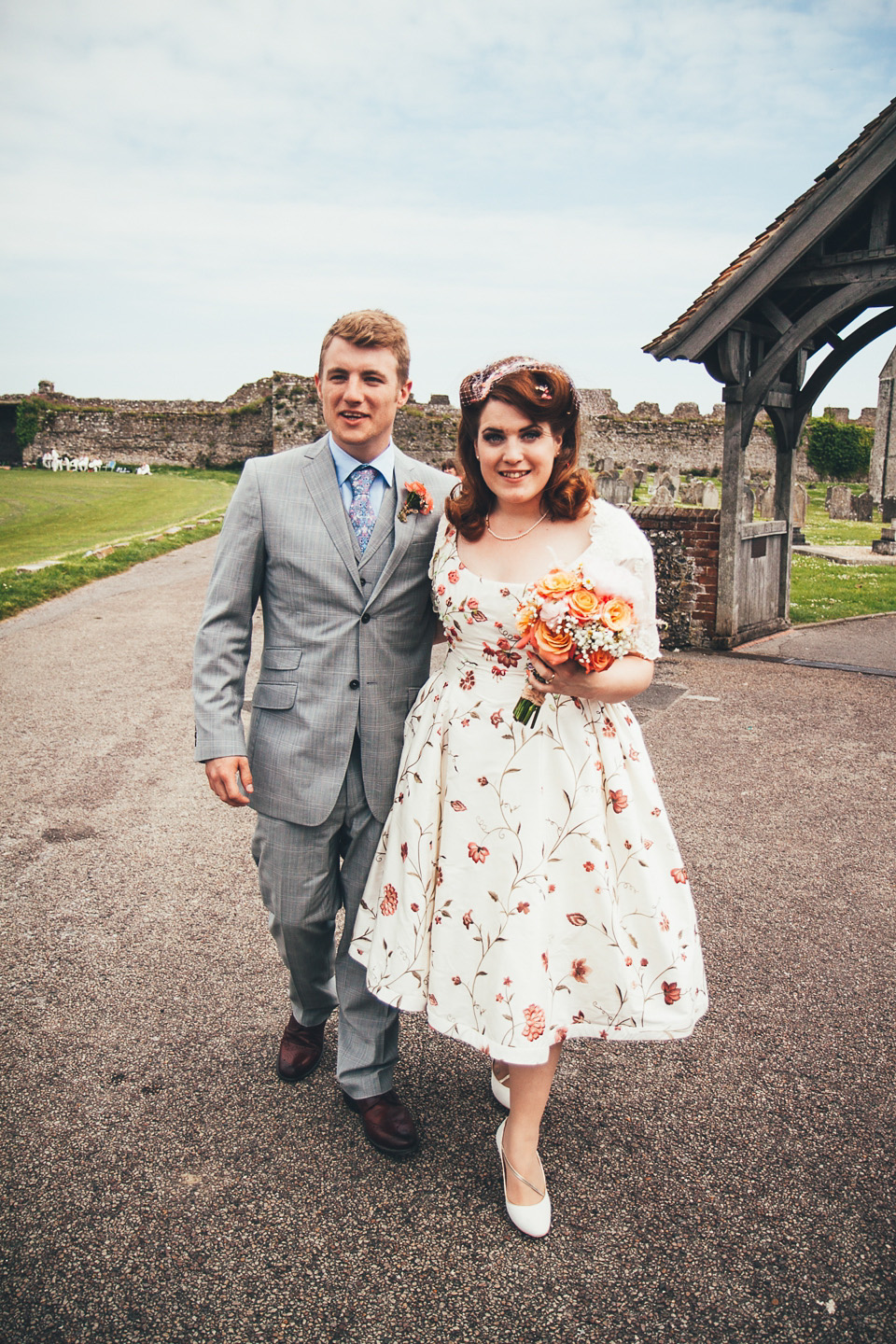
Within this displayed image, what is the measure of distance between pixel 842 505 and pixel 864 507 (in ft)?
2.02

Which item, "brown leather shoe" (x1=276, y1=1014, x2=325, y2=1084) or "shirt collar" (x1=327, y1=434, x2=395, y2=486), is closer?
"shirt collar" (x1=327, y1=434, x2=395, y2=486)

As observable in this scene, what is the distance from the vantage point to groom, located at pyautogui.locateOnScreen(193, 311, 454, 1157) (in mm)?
2578

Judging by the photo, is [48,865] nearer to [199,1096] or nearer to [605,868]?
[199,1096]

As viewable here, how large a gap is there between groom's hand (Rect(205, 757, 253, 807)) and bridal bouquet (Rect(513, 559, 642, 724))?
0.86m

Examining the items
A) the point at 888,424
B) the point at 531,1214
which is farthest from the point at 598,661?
the point at 888,424

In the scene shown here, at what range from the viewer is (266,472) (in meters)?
2.63

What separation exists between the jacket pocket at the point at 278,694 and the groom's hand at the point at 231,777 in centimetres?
18

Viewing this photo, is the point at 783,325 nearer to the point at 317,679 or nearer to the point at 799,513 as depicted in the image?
the point at 317,679

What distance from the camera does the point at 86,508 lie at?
76.7 ft

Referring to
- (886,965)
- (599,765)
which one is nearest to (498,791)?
(599,765)

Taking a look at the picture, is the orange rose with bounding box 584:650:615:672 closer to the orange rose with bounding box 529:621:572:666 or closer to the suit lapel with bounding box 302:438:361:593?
the orange rose with bounding box 529:621:572:666

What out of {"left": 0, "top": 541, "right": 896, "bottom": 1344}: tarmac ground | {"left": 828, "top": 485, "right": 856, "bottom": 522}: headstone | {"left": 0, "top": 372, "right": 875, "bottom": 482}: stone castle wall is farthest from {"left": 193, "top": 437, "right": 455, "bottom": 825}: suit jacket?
{"left": 0, "top": 372, "right": 875, "bottom": 482}: stone castle wall

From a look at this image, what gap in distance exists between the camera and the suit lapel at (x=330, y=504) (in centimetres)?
260

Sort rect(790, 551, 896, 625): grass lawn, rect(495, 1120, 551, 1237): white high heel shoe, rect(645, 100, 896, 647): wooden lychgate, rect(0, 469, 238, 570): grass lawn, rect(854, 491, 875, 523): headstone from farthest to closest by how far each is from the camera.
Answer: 1. rect(854, 491, 875, 523): headstone
2. rect(0, 469, 238, 570): grass lawn
3. rect(790, 551, 896, 625): grass lawn
4. rect(645, 100, 896, 647): wooden lychgate
5. rect(495, 1120, 551, 1237): white high heel shoe
